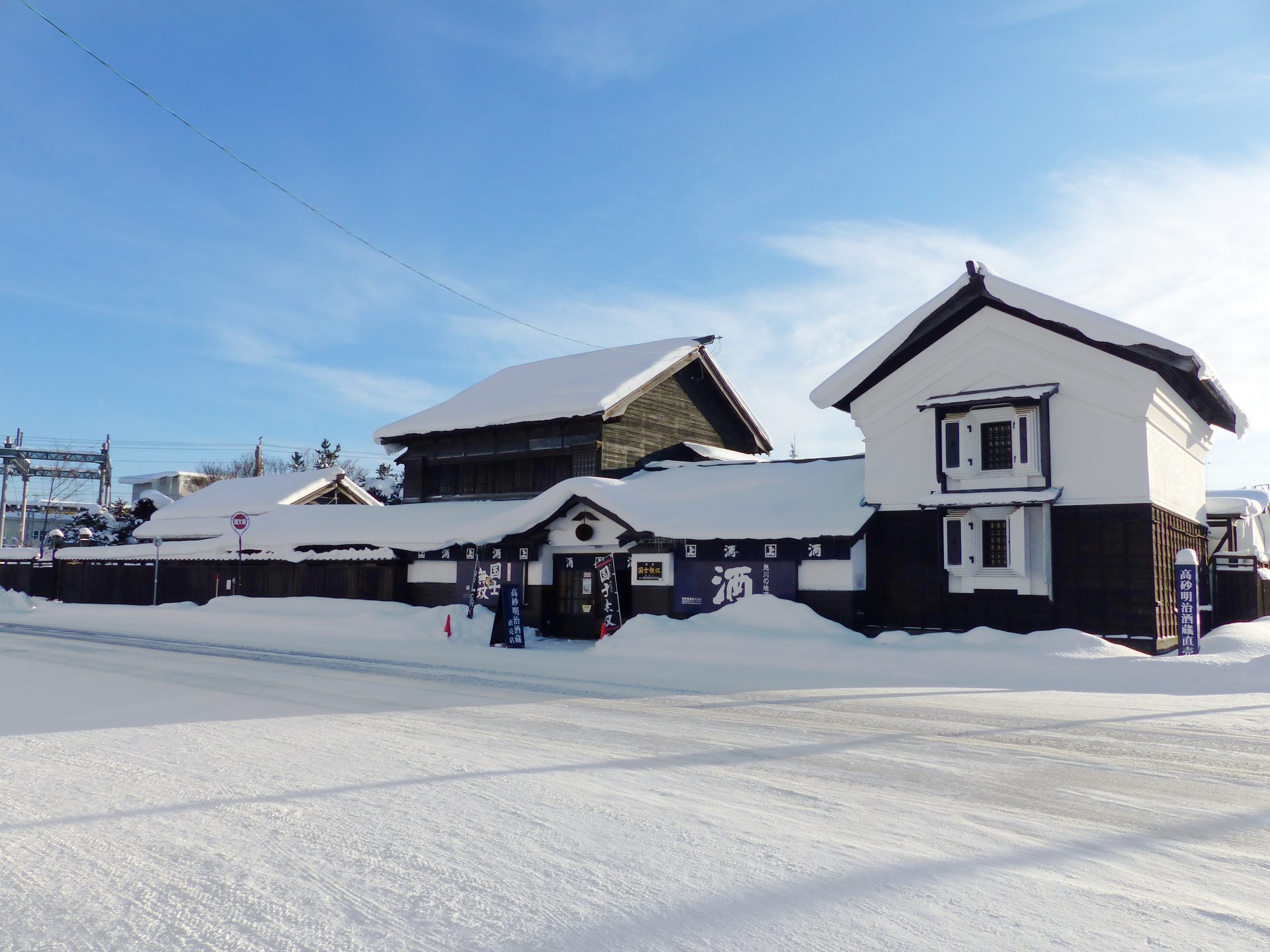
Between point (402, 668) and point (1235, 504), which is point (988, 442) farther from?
point (402, 668)

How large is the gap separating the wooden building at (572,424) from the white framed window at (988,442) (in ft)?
33.5

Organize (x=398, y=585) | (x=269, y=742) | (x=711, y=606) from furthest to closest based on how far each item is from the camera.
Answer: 1. (x=398, y=585)
2. (x=711, y=606)
3. (x=269, y=742)

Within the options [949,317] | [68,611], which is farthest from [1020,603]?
[68,611]

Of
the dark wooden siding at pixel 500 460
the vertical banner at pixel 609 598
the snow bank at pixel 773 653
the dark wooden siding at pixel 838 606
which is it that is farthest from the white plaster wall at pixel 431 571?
the dark wooden siding at pixel 838 606

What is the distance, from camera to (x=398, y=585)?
81.0ft

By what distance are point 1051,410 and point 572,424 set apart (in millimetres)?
13348

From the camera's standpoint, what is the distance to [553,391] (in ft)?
91.5

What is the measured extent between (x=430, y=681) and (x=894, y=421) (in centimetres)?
1169

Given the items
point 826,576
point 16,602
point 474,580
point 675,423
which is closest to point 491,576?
point 474,580

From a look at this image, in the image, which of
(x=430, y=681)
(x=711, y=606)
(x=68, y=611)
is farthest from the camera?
(x=68, y=611)

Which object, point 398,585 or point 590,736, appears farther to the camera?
point 398,585

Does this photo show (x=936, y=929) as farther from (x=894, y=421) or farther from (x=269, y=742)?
(x=894, y=421)

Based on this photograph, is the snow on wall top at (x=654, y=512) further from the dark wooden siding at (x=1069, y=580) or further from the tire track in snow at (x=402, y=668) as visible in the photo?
the tire track in snow at (x=402, y=668)

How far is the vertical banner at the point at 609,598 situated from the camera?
66.2ft
